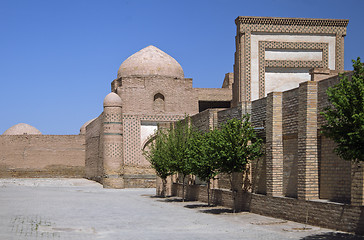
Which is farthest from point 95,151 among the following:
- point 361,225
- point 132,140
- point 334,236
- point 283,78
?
point 361,225

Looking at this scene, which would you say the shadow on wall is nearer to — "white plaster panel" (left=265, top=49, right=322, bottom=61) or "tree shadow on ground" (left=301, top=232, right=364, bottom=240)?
"tree shadow on ground" (left=301, top=232, right=364, bottom=240)

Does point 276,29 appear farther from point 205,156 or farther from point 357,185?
point 357,185

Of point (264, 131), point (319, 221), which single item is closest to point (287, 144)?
point (264, 131)

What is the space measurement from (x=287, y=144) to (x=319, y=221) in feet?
10.00

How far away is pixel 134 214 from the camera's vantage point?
16.6 metres

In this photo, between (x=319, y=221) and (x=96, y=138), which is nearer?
(x=319, y=221)

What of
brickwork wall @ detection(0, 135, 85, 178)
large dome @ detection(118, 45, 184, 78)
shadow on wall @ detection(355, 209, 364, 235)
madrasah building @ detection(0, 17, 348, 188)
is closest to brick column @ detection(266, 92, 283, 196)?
madrasah building @ detection(0, 17, 348, 188)

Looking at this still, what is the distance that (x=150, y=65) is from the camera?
37969 millimetres

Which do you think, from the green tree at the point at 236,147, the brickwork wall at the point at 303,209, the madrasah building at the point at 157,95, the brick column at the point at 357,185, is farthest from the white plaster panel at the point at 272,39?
the brick column at the point at 357,185

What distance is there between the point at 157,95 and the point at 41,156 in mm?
12431

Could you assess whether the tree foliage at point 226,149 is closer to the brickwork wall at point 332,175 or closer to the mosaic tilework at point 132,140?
the brickwork wall at point 332,175

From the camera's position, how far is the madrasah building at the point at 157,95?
81.4 feet

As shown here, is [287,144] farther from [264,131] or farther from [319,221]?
[319,221]

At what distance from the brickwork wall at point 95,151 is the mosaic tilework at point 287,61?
14.4 metres
